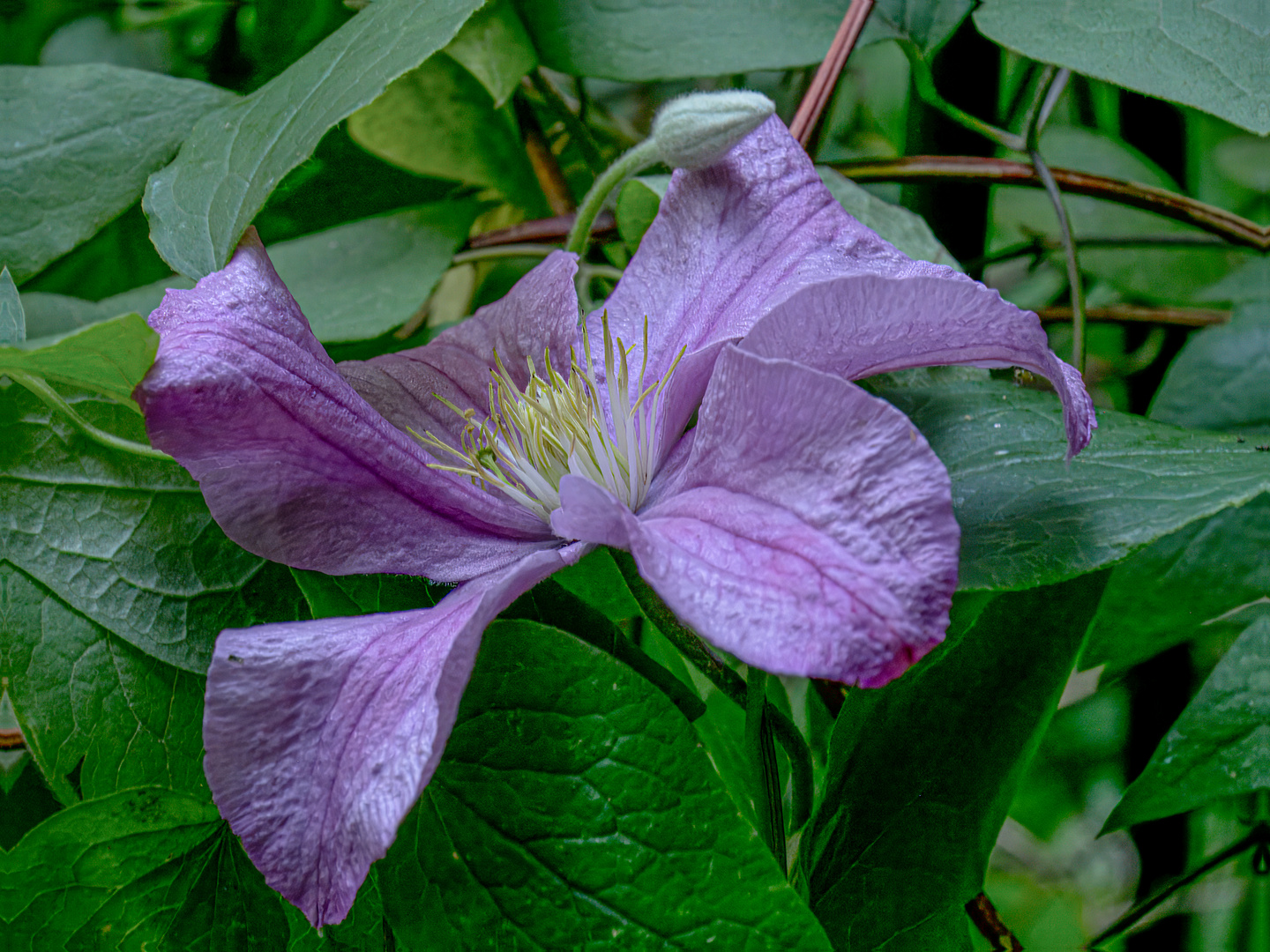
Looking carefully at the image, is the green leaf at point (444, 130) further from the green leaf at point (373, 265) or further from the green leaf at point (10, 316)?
the green leaf at point (10, 316)

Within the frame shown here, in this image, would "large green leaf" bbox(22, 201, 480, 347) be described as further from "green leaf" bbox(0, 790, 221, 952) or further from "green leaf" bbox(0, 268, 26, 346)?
"green leaf" bbox(0, 790, 221, 952)

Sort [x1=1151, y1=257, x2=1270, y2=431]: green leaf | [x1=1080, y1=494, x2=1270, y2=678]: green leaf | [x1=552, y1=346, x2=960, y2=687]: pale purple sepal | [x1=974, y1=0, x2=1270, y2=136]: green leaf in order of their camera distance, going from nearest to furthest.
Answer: [x1=552, y1=346, x2=960, y2=687]: pale purple sepal, [x1=974, y1=0, x2=1270, y2=136]: green leaf, [x1=1080, y1=494, x2=1270, y2=678]: green leaf, [x1=1151, y1=257, x2=1270, y2=431]: green leaf

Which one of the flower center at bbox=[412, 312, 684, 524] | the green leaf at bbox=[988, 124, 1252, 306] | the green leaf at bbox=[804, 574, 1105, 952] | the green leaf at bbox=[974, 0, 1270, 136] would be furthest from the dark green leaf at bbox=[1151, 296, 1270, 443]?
the flower center at bbox=[412, 312, 684, 524]

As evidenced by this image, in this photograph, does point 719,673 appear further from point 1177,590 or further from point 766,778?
point 1177,590

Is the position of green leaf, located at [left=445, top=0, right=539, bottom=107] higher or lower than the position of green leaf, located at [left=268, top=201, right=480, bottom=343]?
higher

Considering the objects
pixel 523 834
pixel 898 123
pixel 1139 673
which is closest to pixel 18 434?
pixel 523 834
